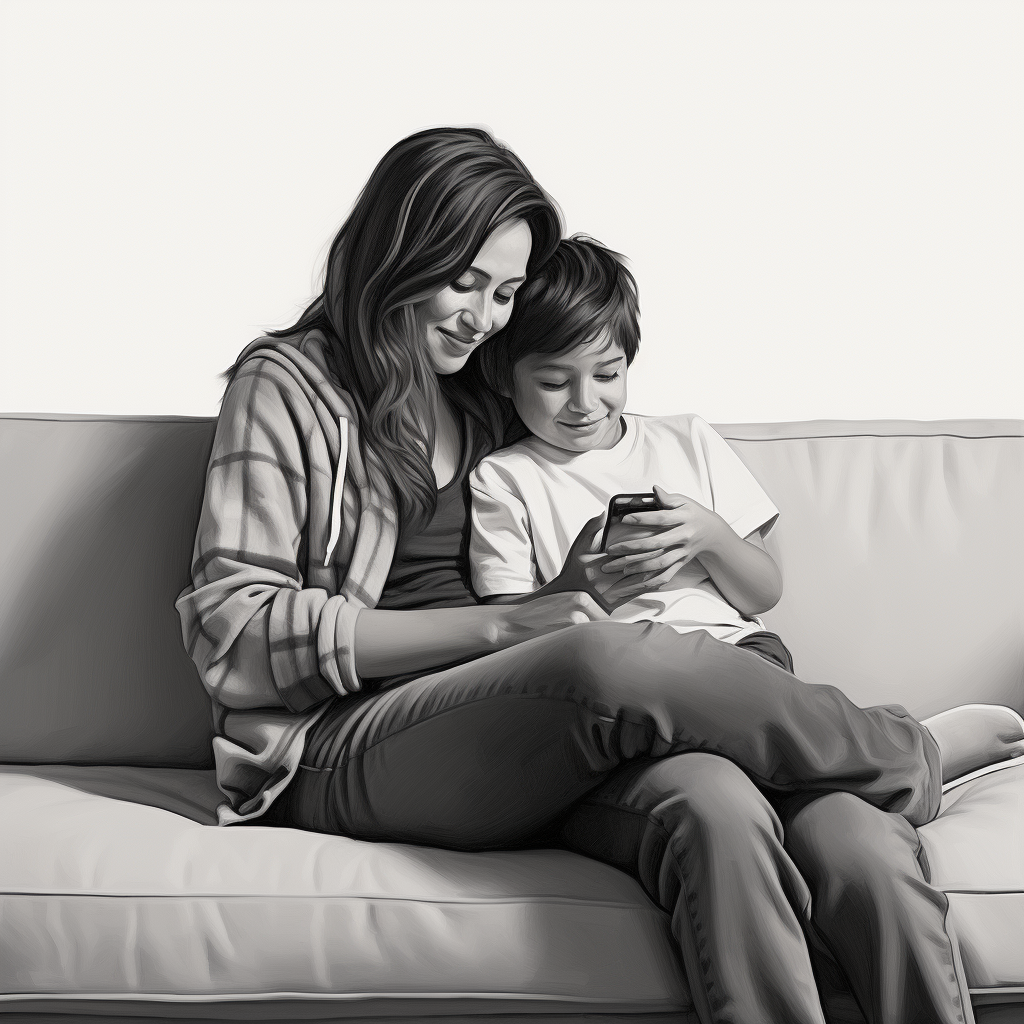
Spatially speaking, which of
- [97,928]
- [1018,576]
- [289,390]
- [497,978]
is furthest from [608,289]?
[97,928]

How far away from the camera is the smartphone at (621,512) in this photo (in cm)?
132

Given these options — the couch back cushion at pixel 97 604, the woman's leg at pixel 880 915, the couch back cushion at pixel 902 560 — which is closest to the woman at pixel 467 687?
the woman's leg at pixel 880 915

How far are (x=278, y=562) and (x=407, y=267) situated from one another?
422mm

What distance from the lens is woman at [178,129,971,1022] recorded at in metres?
0.98

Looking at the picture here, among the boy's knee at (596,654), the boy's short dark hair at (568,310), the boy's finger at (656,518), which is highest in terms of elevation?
the boy's short dark hair at (568,310)

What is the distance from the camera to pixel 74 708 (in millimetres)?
1511

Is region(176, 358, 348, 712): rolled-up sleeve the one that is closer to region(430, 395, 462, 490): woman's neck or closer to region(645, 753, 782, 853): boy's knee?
region(430, 395, 462, 490): woman's neck

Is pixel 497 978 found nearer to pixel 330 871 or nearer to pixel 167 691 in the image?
pixel 330 871

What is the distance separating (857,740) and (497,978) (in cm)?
43

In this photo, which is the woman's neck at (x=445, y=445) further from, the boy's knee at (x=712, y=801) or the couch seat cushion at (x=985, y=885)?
the couch seat cushion at (x=985, y=885)

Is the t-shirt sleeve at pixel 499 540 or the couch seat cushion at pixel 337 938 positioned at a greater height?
the t-shirt sleeve at pixel 499 540

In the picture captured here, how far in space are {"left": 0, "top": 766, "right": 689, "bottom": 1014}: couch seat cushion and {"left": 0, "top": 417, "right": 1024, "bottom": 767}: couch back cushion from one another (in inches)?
17.8

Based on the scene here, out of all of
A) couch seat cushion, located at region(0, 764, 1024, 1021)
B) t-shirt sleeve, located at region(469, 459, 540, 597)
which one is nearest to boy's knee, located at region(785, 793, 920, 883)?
couch seat cushion, located at region(0, 764, 1024, 1021)

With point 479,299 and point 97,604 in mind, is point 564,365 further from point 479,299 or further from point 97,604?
point 97,604
